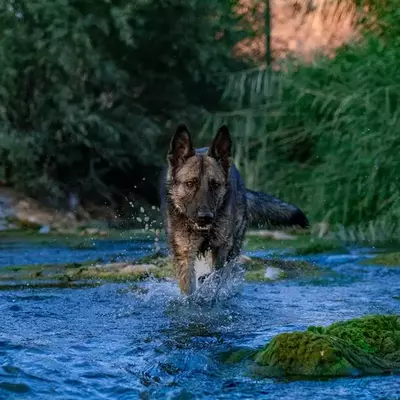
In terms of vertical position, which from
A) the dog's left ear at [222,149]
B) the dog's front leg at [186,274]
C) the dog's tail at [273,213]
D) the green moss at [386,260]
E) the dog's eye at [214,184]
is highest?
the dog's left ear at [222,149]

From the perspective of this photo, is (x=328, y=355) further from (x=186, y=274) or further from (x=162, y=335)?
(x=186, y=274)

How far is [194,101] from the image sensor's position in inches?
835

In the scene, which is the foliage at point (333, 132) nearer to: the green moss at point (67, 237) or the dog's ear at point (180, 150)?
the green moss at point (67, 237)

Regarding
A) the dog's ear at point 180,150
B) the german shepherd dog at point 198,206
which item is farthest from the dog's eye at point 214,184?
the dog's ear at point 180,150

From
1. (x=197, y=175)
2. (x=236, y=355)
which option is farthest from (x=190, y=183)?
(x=236, y=355)

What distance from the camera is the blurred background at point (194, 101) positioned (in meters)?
13.5

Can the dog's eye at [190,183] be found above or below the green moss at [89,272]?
above

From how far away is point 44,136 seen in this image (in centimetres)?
1877

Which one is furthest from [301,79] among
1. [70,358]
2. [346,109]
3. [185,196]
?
[70,358]

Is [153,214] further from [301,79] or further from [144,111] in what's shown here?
[301,79]

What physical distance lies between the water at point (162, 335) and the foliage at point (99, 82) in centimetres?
948

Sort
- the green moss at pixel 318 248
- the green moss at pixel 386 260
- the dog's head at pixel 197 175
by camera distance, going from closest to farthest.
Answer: the dog's head at pixel 197 175 → the green moss at pixel 386 260 → the green moss at pixel 318 248

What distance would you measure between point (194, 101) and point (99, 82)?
2.49m

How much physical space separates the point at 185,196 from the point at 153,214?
1200cm
